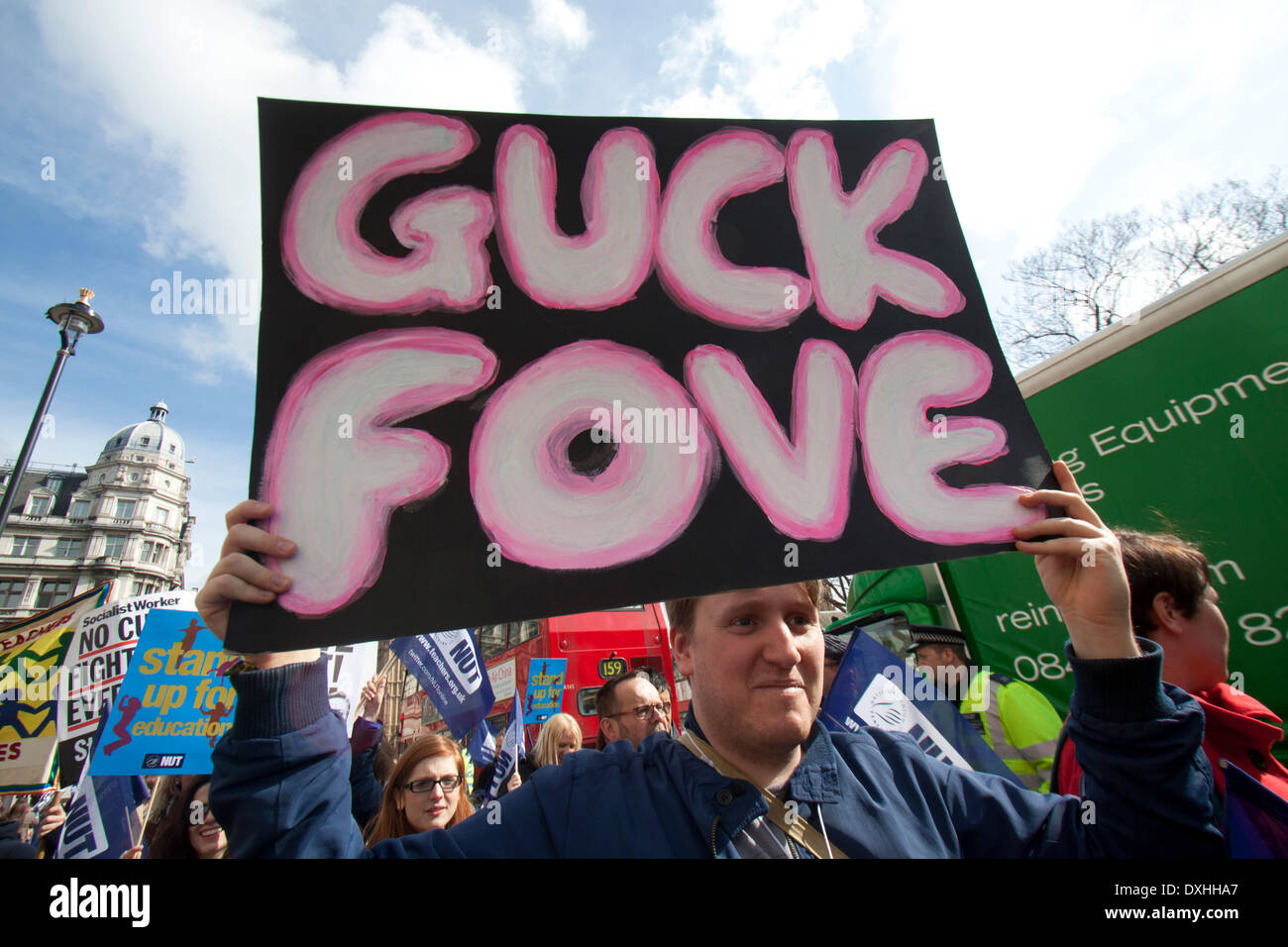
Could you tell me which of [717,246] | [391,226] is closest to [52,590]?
[391,226]

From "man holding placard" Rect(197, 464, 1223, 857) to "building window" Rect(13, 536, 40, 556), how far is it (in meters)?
76.7

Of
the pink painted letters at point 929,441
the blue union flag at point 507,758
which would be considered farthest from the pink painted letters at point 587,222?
the blue union flag at point 507,758

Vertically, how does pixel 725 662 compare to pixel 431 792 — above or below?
above

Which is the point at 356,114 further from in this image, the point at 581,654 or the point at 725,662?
the point at 581,654

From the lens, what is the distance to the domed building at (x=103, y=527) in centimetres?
5425

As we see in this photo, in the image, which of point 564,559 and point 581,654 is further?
point 581,654

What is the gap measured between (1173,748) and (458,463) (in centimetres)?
164

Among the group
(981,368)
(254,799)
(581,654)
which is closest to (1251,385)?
(981,368)

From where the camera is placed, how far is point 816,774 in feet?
4.52

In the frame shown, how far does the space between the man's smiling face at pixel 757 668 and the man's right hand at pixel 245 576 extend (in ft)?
3.04

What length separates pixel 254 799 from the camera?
1172 mm

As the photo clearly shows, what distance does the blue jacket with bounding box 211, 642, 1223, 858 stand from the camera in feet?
3.95

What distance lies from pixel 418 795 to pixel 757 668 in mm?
2915
